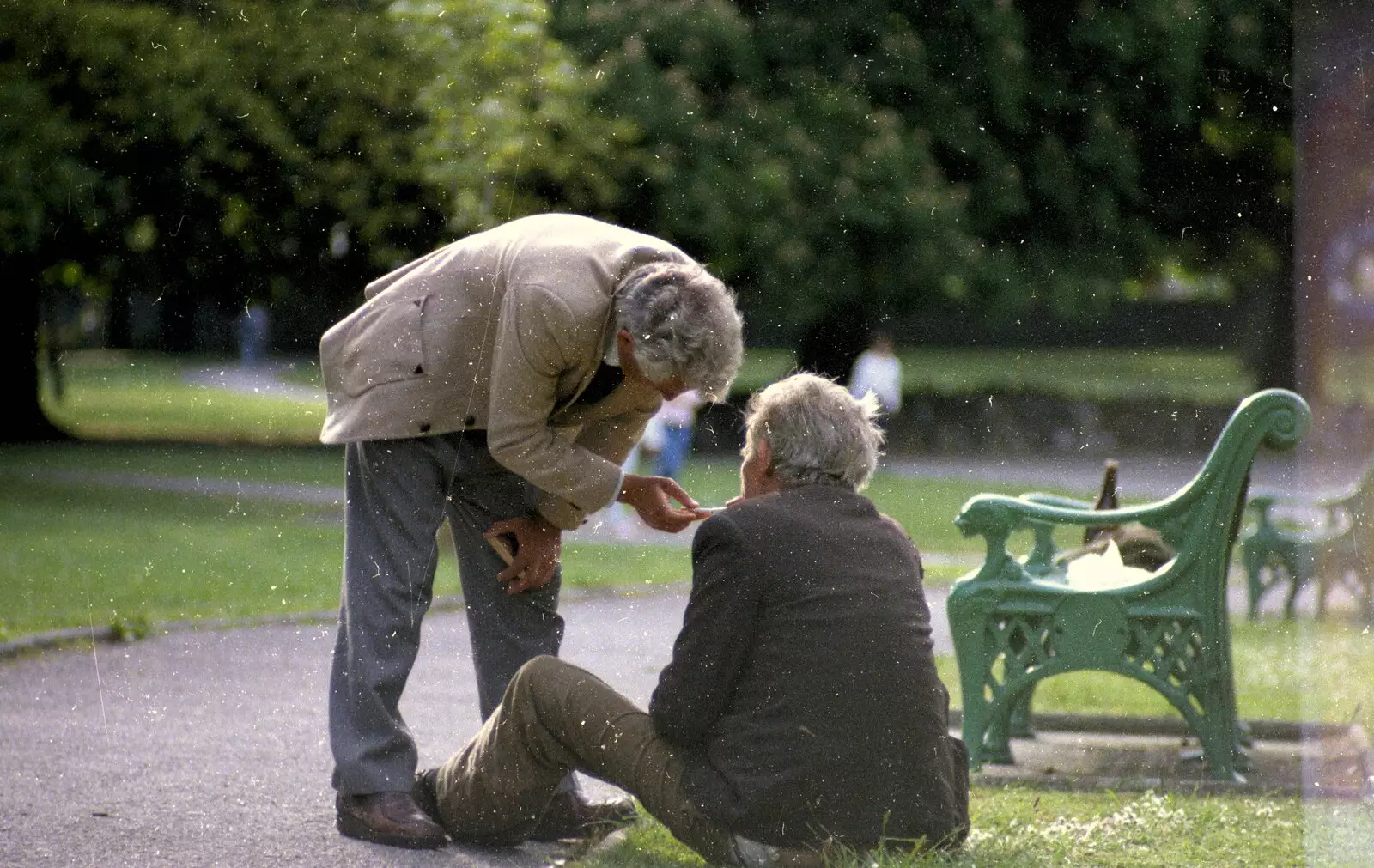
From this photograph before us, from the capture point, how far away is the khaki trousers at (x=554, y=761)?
12.1ft

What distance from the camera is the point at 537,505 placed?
14.0 ft

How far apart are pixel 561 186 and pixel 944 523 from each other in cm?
762

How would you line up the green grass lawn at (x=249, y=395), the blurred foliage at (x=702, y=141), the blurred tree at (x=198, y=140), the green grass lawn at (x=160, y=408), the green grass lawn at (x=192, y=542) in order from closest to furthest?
the green grass lawn at (x=192, y=542) → the blurred tree at (x=198, y=140) → the blurred foliage at (x=702, y=141) → the green grass lawn at (x=160, y=408) → the green grass lawn at (x=249, y=395)

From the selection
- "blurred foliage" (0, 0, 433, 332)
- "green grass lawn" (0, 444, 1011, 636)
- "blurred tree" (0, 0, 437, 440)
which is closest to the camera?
"green grass lawn" (0, 444, 1011, 636)

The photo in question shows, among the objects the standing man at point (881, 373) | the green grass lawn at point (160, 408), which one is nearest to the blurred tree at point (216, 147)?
the green grass lawn at point (160, 408)

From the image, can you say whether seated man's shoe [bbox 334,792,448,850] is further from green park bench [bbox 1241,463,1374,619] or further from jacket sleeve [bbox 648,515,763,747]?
green park bench [bbox 1241,463,1374,619]

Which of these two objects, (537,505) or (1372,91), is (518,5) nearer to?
(537,505)

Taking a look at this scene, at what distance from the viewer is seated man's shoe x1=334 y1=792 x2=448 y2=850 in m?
4.05

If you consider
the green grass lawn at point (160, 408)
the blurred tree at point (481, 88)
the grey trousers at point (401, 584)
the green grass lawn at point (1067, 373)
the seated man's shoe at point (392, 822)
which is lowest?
the green grass lawn at point (1067, 373)

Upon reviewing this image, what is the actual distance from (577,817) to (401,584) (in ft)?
2.46

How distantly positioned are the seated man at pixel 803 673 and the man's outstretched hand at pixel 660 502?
0.47 m

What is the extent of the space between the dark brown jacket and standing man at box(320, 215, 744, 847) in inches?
19.4

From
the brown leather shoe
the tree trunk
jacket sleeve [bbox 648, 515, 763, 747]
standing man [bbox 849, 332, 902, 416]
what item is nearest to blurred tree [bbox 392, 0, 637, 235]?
standing man [bbox 849, 332, 902, 416]

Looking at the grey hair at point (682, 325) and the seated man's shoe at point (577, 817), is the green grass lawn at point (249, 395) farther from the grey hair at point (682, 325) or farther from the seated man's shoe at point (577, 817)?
the grey hair at point (682, 325)
